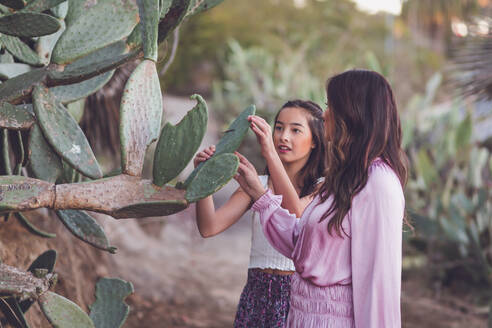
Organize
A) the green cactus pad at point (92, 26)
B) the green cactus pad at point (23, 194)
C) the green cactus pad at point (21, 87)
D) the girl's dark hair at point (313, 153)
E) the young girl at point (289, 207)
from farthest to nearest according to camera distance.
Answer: the girl's dark hair at point (313, 153) → the young girl at point (289, 207) → the green cactus pad at point (92, 26) → the green cactus pad at point (21, 87) → the green cactus pad at point (23, 194)

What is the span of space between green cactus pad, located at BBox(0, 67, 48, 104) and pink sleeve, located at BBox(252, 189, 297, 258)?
76cm

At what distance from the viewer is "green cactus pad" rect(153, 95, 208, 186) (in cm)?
151

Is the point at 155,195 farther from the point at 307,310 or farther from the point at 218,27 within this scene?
the point at 218,27

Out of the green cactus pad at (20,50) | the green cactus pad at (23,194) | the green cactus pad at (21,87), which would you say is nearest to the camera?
the green cactus pad at (23,194)

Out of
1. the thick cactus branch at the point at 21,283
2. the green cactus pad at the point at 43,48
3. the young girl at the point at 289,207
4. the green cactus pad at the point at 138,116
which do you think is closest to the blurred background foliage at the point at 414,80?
the green cactus pad at the point at 43,48

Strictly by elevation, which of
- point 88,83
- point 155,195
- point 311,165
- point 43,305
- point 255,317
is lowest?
point 255,317

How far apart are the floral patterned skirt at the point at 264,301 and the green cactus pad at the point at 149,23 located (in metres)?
0.99

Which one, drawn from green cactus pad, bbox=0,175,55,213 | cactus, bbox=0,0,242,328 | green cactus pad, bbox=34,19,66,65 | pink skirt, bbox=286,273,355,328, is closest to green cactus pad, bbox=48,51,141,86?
cactus, bbox=0,0,242,328

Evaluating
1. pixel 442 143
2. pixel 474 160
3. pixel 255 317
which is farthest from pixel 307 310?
pixel 442 143

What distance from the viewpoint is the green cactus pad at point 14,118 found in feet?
5.27

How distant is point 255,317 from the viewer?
82.1 inches

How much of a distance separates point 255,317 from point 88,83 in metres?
1.05

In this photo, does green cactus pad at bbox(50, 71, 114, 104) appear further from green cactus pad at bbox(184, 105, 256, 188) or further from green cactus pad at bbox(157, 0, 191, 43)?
green cactus pad at bbox(184, 105, 256, 188)

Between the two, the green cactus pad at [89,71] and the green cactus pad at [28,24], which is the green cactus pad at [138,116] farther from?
the green cactus pad at [28,24]
